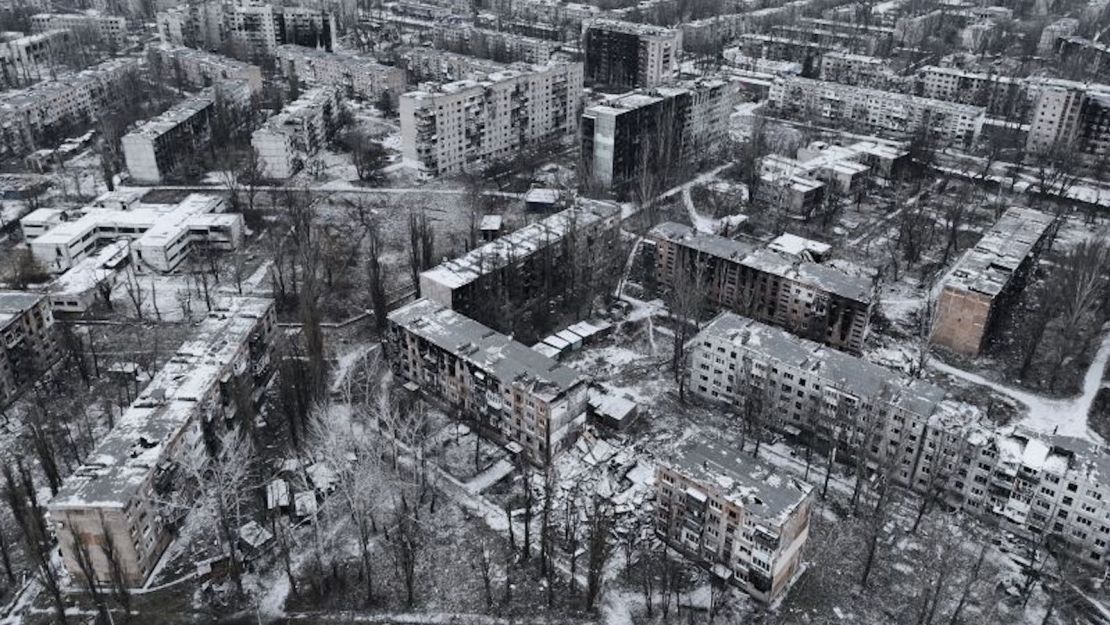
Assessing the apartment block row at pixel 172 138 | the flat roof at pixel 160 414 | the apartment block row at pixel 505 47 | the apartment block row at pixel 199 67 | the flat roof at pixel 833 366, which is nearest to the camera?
the flat roof at pixel 160 414

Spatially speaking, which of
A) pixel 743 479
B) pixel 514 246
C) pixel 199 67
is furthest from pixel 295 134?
pixel 743 479

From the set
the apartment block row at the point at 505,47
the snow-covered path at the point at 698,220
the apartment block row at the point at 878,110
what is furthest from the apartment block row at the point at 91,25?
the apartment block row at the point at 878,110

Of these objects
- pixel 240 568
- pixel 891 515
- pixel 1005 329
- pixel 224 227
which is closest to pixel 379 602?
pixel 240 568

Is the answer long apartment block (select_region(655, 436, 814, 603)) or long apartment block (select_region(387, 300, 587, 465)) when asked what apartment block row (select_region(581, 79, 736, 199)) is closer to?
long apartment block (select_region(387, 300, 587, 465))

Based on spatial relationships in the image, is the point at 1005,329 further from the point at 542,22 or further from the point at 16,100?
the point at 542,22

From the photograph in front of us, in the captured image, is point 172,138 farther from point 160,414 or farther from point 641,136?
point 160,414

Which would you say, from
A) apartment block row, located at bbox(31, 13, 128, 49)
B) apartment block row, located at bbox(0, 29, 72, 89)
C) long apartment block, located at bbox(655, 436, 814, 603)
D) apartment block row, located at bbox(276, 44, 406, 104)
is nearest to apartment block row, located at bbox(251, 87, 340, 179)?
apartment block row, located at bbox(276, 44, 406, 104)

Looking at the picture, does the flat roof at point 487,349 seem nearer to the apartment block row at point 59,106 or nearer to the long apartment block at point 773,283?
the long apartment block at point 773,283
